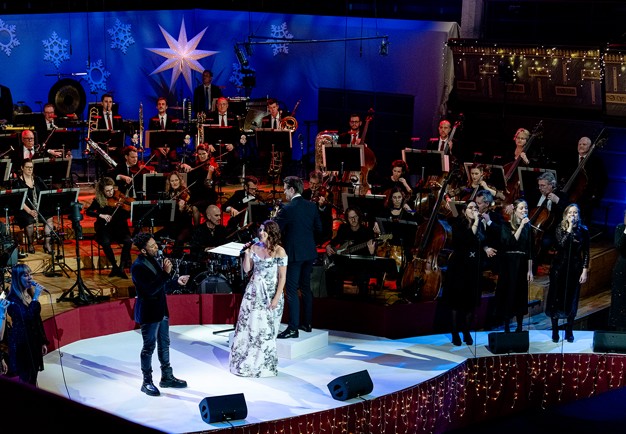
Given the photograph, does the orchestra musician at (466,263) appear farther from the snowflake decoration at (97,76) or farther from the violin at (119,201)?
the snowflake decoration at (97,76)

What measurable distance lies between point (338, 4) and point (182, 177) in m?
5.89

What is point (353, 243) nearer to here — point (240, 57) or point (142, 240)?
point (142, 240)

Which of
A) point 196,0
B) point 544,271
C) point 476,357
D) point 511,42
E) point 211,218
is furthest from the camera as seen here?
point 196,0

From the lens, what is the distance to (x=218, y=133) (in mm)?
13969

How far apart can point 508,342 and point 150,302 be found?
343cm

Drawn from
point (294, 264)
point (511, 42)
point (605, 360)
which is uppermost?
point (511, 42)

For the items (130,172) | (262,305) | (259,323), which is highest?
(130,172)

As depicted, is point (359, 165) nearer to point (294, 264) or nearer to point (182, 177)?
point (182, 177)

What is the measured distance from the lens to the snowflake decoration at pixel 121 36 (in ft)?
55.7

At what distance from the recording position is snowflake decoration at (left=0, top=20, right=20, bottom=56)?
15789mm

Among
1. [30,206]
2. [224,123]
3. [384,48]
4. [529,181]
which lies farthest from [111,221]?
[384,48]

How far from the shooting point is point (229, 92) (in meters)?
18.0

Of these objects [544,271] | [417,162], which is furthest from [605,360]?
[417,162]

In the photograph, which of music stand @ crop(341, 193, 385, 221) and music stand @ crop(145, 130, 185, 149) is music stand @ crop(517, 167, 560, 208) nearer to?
music stand @ crop(341, 193, 385, 221)
